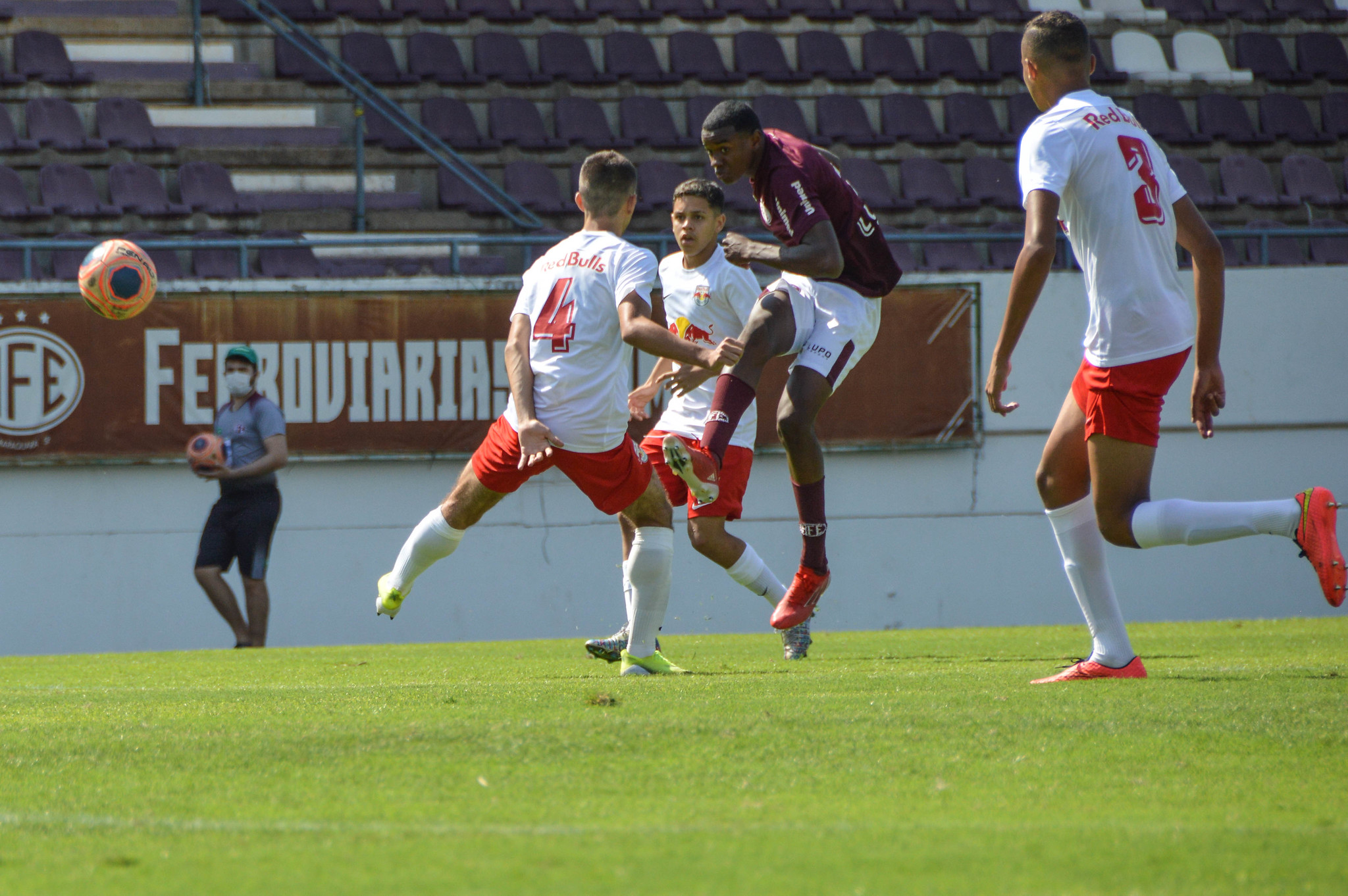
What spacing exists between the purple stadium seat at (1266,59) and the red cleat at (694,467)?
48.3ft

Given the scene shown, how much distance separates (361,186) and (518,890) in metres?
12.0

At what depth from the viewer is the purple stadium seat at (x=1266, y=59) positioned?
675 inches

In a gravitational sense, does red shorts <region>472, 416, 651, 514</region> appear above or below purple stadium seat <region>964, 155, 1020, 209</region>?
below

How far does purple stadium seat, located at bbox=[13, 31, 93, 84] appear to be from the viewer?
1447 cm

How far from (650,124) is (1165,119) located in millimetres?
5973

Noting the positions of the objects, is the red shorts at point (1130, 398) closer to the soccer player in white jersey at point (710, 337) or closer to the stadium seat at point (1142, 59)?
the soccer player in white jersey at point (710, 337)

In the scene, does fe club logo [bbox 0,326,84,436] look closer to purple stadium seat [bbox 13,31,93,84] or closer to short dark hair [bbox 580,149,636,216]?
purple stadium seat [bbox 13,31,93,84]

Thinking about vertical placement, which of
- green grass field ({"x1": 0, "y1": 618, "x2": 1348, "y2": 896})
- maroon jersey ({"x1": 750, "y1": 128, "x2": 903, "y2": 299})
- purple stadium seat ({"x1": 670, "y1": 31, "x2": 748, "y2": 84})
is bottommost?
green grass field ({"x1": 0, "y1": 618, "x2": 1348, "y2": 896})

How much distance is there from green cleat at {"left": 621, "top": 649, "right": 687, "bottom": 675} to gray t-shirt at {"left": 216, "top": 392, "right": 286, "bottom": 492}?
544cm

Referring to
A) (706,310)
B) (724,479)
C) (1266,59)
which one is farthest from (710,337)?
(1266,59)

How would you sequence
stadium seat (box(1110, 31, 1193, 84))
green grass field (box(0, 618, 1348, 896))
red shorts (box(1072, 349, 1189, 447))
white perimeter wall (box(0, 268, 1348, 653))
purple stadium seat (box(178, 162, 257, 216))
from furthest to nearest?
1. stadium seat (box(1110, 31, 1193, 84))
2. purple stadium seat (box(178, 162, 257, 216))
3. white perimeter wall (box(0, 268, 1348, 653))
4. red shorts (box(1072, 349, 1189, 447))
5. green grass field (box(0, 618, 1348, 896))

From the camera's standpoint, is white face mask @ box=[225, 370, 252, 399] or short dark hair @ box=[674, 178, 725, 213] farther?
white face mask @ box=[225, 370, 252, 399]

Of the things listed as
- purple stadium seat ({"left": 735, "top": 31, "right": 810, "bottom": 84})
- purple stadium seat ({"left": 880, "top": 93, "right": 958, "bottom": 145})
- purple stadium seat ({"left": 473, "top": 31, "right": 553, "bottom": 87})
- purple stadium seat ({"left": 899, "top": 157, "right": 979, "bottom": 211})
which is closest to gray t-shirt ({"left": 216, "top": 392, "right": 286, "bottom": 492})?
purple stadium seat ({"left": 473, "top": 31, "right": 553, "bottom": 87})

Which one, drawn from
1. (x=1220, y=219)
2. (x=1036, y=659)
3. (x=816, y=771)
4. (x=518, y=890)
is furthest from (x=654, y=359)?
(x=518, y=890)
